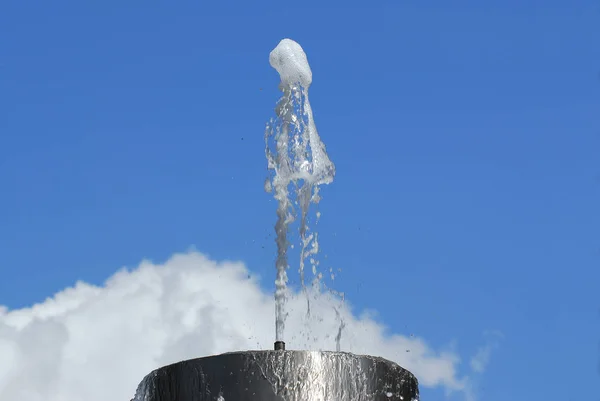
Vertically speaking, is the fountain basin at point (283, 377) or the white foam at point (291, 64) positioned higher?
the white foam at point (291, 64)

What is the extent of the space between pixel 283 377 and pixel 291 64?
536cm

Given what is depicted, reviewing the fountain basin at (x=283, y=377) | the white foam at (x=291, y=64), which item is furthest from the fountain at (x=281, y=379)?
the white foam at (x=291, y=64)

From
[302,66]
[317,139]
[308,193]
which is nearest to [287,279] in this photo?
[308,193]

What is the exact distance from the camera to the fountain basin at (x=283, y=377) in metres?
9.48

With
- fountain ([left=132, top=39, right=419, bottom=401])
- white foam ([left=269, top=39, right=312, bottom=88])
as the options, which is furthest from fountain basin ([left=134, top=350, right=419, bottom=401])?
white foam ([left=269, top=39, right=312, bottom=88])

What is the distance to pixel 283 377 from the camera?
9492mm

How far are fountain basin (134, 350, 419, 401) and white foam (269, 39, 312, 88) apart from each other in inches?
194

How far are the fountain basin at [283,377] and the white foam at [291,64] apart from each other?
493 cm

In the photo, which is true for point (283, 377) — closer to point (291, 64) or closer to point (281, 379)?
point (281, 379)

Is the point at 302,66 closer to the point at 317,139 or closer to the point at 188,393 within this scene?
the point at 317,139

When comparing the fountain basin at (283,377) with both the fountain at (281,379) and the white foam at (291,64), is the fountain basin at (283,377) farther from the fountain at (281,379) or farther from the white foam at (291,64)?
the white foam at (291,64)

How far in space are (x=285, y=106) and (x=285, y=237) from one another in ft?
6.94

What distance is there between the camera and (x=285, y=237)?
39.9ft

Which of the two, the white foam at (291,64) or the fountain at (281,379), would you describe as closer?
the fountain at (281,379)
